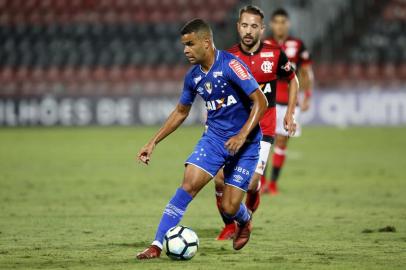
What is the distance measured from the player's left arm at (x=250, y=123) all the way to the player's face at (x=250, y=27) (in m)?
1.43

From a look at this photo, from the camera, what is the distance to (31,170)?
15.8 metres

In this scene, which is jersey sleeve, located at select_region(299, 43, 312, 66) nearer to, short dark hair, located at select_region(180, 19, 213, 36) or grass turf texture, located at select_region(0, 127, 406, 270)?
grass turf texture, located at select_region(0, 127, 406, 270)

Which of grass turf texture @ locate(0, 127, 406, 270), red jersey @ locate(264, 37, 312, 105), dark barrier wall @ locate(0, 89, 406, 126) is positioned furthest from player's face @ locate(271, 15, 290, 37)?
dark barrier wall @ locate(0, 89, 406, 126)

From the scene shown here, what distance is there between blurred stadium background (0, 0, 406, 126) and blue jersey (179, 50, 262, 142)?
15.9 m

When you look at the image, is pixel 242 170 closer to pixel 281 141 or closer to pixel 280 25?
pixel 280 25

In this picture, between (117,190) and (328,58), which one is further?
(328,58)

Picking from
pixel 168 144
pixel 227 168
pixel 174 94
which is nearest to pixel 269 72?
pixel 227 168

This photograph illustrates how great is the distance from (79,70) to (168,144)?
21.8 feet

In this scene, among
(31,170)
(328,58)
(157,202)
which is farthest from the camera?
(328,58)

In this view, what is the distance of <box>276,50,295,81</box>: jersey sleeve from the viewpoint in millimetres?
9148

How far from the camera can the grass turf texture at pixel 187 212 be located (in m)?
7.39

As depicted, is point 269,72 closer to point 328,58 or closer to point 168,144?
point 168,144

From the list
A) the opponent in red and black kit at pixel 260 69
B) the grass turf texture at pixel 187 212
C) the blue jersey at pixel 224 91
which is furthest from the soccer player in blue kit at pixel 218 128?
the opponent in red and black kit at pixel 260 69

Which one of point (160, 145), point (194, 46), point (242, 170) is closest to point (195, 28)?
point (194, 46)
